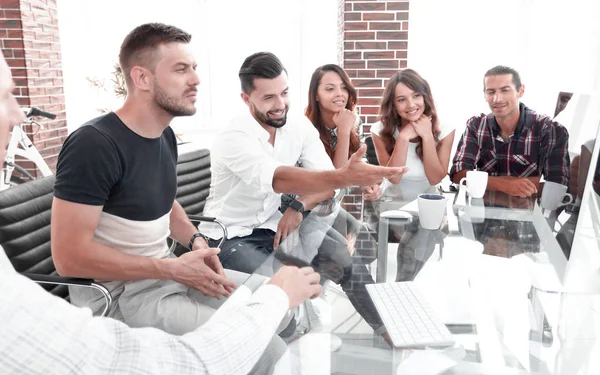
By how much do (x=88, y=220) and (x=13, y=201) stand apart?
299 millimetres

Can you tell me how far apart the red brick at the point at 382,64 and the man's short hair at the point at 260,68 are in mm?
1905

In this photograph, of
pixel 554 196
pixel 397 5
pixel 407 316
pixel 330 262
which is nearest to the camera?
pixel 407 316

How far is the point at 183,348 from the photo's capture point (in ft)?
2.41

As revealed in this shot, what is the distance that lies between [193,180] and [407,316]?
5.05 ft

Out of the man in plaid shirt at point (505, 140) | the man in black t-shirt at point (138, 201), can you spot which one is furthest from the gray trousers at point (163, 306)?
the man in plaid shirt at point (505, 140)

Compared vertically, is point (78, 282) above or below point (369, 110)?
below

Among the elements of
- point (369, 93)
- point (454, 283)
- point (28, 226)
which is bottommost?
point (454, 283)

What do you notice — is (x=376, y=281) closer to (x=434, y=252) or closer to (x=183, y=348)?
(x=434, y=252)

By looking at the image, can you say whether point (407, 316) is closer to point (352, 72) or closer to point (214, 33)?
point (352, 72)

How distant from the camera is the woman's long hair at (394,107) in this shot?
280cm

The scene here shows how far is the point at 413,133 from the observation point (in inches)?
108

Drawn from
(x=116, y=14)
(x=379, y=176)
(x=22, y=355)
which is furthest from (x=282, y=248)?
(x=116, y=14)

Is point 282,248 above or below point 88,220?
below

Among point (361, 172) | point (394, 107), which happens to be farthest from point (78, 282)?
point (394, 107)
